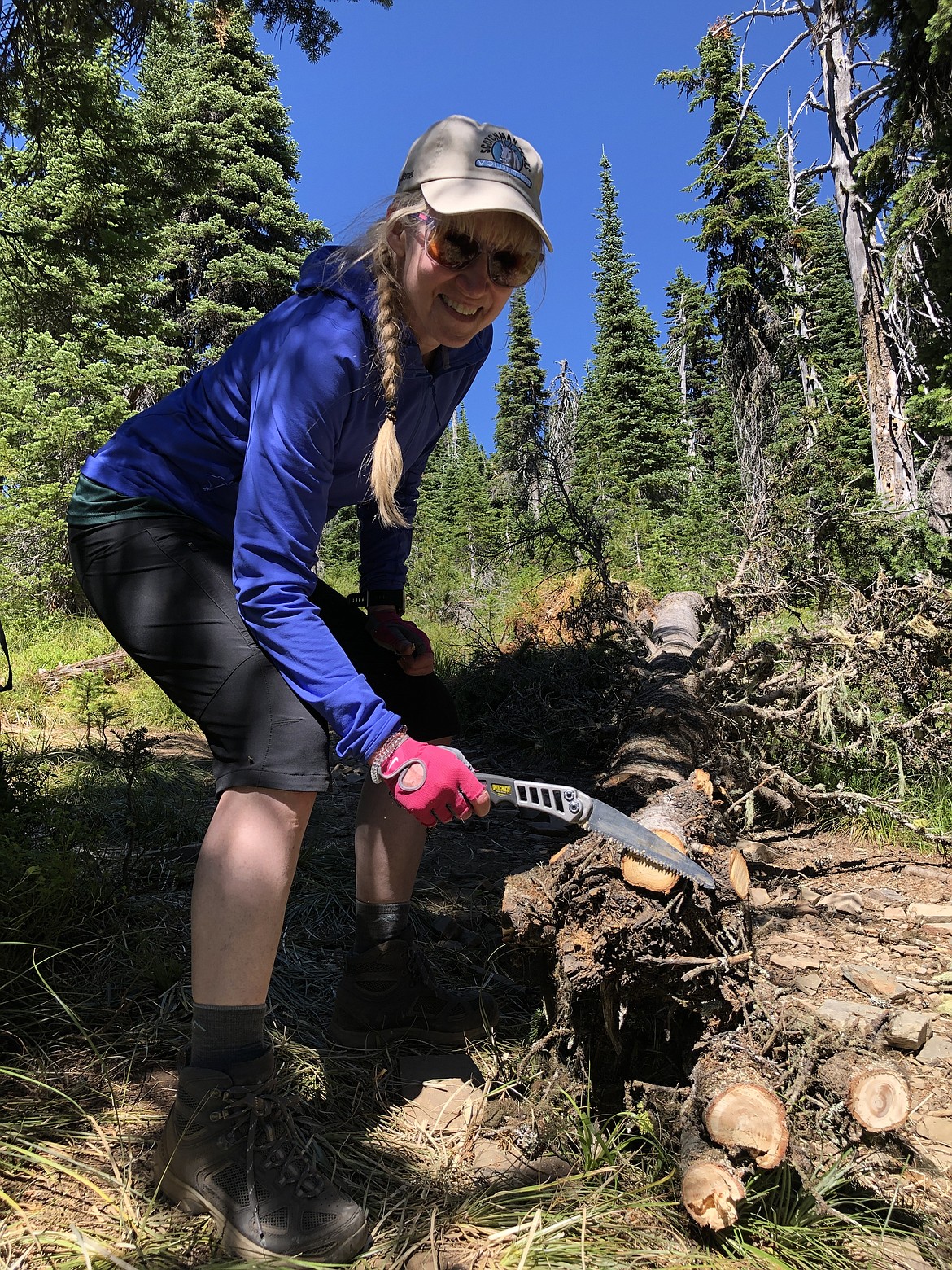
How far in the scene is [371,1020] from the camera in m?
2.23

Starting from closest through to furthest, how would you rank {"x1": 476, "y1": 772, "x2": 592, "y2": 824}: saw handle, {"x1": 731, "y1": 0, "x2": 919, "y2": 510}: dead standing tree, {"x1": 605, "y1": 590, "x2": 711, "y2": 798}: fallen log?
{"x1": 476, "y1": 772, "x2": 592, "y2": 824}: saw handle < {"x1": 605, "y1": 590, "x2": 711, "y2": 798}: fallen log < {"x1": 731, "y1": 0, "x2": 919, "y2": 510}: dead standing tree

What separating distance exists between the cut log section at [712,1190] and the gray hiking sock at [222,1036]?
90cm

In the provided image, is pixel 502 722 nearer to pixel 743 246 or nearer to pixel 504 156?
pixel 504 156

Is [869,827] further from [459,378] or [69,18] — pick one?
[69,18]

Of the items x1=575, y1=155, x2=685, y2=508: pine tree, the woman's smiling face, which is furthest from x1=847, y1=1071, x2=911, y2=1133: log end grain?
x1=575, y1=155, x2=685, y2=508: pine tree

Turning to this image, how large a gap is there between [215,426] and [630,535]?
987cm

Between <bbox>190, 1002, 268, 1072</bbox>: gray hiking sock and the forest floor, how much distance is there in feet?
0.97

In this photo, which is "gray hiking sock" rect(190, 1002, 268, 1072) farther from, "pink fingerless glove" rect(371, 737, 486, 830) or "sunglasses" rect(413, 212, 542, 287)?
"sunglasses" rect(413, 212, 542, 287)

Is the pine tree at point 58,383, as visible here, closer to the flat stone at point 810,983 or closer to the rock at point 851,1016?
the flat stone at point 810,983

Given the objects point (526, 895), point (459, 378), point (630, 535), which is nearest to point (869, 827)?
point (526, 895)

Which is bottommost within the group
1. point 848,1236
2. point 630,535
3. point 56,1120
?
point 848,1236

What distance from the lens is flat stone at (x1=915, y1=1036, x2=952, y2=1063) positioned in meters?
2.24

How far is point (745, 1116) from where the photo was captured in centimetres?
166

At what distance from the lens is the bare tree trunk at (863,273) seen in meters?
8.69
